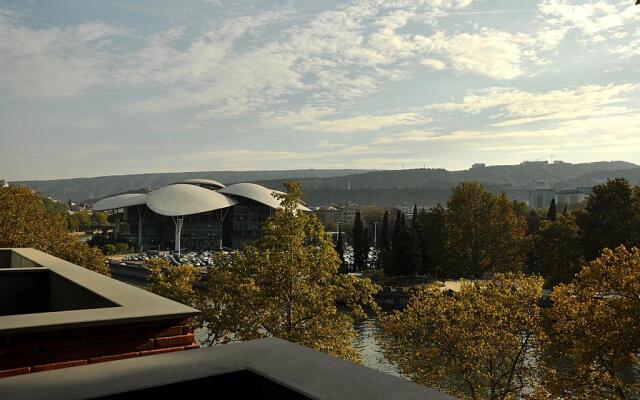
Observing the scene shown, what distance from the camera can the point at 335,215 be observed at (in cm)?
15312

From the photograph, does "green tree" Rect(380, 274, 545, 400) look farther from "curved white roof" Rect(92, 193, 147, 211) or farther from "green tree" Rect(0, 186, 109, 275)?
"curved white roof" Rect(92, 193, 147, 211)

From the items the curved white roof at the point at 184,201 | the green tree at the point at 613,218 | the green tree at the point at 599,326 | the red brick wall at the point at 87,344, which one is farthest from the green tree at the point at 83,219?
the red brick wall at the point at 87,344

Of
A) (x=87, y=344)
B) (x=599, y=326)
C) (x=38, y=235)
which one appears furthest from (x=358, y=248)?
(x=87, y=344)

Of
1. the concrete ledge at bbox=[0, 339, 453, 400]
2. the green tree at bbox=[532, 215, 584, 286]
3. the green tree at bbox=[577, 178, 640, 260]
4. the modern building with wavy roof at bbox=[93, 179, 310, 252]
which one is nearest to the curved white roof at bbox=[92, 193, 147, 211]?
the modern building with wavy roof at bbox=[93, 179, 310, 252]

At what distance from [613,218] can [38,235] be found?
36.8 m

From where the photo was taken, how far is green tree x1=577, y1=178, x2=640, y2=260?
34906 millimetres

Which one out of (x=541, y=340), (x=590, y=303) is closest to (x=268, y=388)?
(x=590, y=303)

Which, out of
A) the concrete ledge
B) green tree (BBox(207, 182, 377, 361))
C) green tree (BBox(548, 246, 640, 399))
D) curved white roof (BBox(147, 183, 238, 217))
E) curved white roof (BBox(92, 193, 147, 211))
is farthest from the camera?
curved white roof (BBox(92, 193, 147, 211))

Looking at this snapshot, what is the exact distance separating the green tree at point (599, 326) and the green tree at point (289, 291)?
5.64 m

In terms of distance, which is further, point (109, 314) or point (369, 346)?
point (369, 346)

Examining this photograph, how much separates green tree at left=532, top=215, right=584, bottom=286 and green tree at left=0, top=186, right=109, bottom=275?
3070 cm

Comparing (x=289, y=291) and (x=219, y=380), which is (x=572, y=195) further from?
(x=219, y=380)

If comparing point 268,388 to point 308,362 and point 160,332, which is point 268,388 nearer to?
point 308,362

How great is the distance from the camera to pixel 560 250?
3762 centimetres
